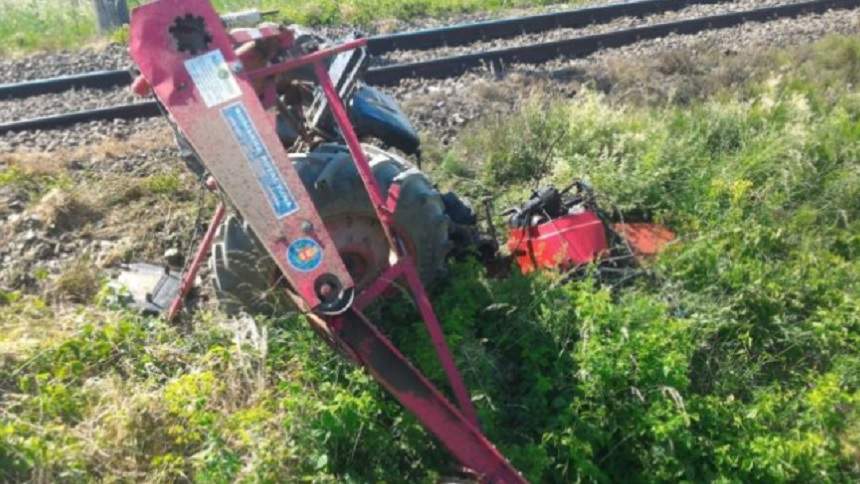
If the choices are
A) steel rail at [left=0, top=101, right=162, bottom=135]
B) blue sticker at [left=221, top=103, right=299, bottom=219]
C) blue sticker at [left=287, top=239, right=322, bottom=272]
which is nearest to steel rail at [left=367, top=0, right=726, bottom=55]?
steel rail at [left=0, top=101, right=162, bottom=135]

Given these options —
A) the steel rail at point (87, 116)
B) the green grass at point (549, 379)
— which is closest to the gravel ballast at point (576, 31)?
the steel rail at point (87, 116)

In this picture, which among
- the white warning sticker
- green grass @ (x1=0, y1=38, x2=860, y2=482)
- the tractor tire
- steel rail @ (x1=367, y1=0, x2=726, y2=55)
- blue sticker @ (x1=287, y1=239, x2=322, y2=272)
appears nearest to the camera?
blue sticker @ (x1=287, y1=239, x2=322, y2=272)

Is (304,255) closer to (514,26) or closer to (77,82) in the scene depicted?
(77,82)

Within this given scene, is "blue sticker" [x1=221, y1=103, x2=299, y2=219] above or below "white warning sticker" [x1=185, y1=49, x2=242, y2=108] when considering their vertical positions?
below

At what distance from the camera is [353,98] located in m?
5.50

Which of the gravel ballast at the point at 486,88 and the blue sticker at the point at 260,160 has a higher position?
the blue sticker at the point at 260,160

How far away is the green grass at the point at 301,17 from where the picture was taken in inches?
467

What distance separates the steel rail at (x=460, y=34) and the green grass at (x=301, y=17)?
1225 mm

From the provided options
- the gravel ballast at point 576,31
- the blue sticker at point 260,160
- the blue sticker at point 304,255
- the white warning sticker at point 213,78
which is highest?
the white warning sticker at point 213,78

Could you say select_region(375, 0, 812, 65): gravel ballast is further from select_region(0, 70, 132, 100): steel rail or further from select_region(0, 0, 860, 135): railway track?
select_region(0, 70, 132, 100): steel rail

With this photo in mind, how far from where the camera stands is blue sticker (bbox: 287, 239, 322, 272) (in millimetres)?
3885

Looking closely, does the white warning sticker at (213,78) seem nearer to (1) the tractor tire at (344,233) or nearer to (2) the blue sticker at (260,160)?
(2) the blue sticker at (260,160)

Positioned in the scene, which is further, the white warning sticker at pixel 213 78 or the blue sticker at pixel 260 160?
the white warning sticker at pixel 213 78

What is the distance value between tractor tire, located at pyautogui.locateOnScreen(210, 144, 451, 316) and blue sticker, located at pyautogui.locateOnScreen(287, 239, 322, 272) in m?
0.71
